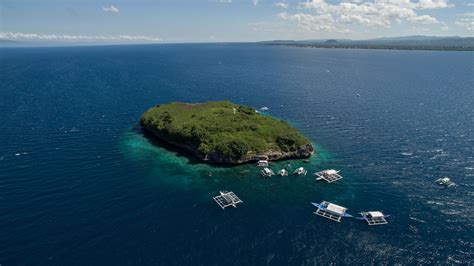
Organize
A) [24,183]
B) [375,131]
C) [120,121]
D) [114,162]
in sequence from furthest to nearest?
[120,121] → [375,131] → [114,162] → [24,183]

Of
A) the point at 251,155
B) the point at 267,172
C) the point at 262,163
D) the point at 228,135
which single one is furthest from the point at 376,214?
the point at 228,135

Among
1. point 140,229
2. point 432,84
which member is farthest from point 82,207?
point 432,84

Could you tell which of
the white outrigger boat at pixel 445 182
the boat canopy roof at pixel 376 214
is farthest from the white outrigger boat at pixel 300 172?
the white outrigger boat at pixel 445 182

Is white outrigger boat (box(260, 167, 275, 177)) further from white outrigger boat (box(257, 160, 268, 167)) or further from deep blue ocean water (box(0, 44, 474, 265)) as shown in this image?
white outrigger boat (box(257, 160, 268, 167))

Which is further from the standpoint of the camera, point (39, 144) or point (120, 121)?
point (120, 121)

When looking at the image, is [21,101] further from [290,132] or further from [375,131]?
[375,131]

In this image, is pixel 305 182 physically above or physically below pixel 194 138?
below

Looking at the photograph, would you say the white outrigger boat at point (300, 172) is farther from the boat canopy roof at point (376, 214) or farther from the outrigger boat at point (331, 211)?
the boat canopy roof at point (376, 214)
